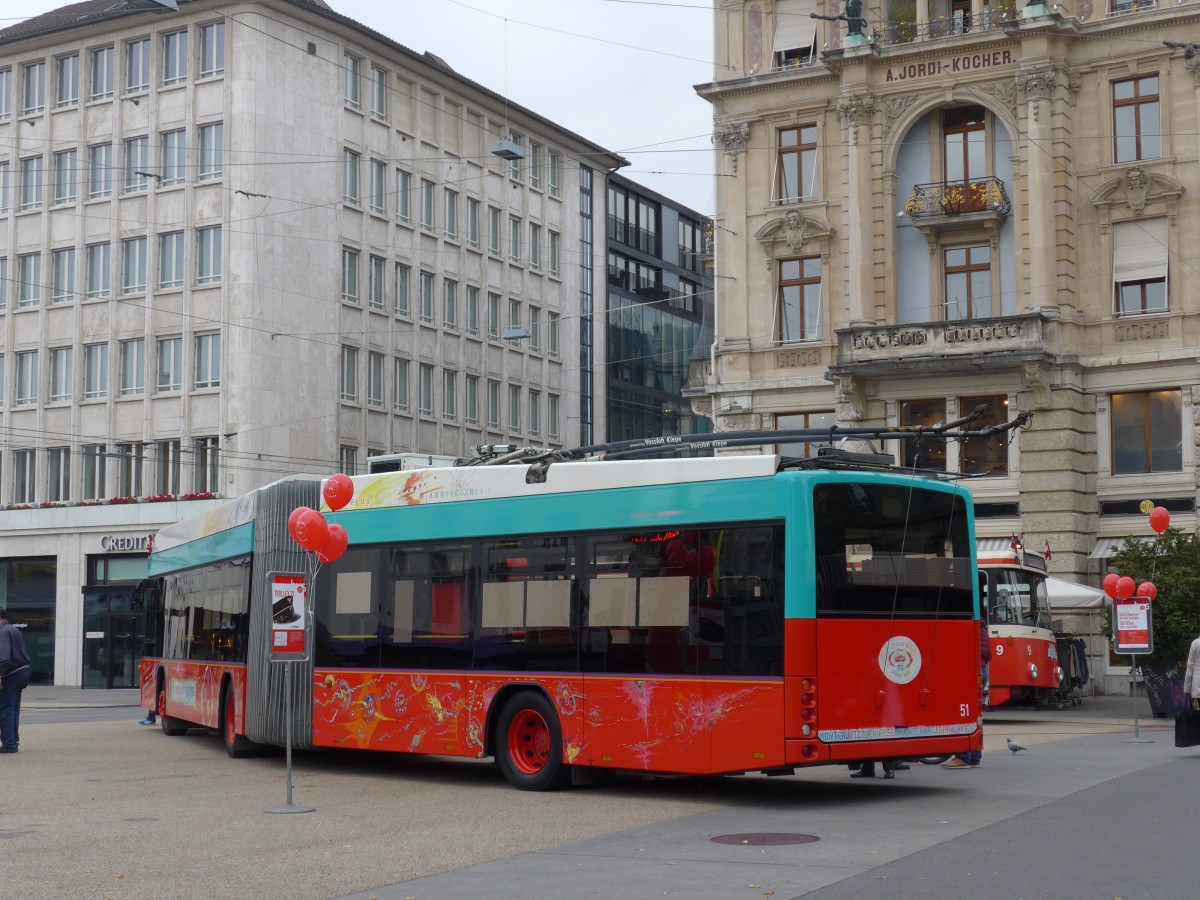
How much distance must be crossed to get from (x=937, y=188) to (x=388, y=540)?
25160 mm

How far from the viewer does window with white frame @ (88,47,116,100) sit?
54750 mm

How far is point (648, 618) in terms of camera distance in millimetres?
15344

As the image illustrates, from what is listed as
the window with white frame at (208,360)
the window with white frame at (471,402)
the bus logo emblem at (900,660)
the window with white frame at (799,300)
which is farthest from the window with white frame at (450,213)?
the bus logo emblem at (900,660)

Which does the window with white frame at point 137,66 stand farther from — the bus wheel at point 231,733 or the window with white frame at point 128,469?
the bus wheel at point 231,733

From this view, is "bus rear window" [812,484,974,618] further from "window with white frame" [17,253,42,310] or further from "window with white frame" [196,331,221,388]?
"window with white frame" [17,253,42,310]

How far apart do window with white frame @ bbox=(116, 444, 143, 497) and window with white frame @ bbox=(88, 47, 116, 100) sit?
11511 mm

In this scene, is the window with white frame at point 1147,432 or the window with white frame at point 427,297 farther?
the window with white frame at point 427,297

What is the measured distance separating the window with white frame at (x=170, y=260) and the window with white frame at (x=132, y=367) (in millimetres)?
1979

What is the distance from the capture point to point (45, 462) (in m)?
54.3

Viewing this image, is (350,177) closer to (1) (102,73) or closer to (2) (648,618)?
(1) (102,73)

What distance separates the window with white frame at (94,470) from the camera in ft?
175

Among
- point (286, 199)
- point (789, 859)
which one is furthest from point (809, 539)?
point (286, 199)

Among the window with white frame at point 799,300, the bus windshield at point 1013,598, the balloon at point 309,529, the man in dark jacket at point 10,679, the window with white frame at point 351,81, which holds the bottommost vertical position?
the man in dark jacket at point 10,679

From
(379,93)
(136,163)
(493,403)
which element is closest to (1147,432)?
(493,403)
